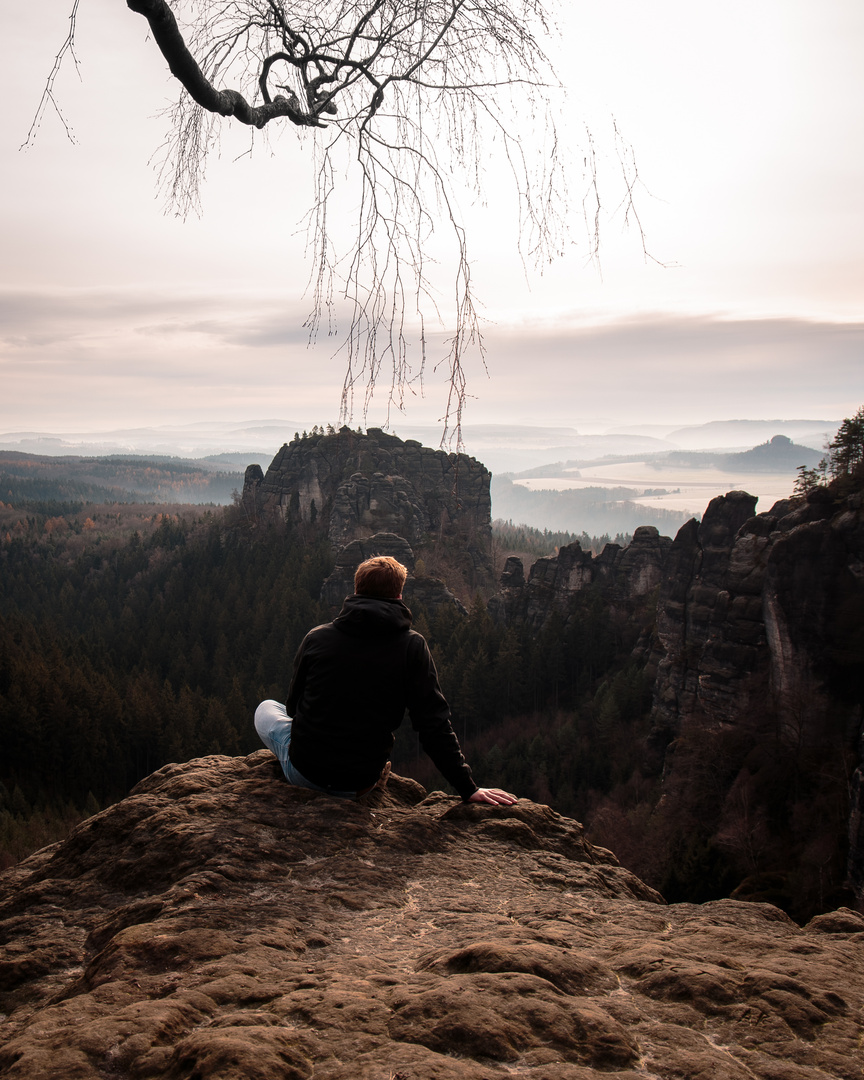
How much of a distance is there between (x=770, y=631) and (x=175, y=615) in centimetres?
6138

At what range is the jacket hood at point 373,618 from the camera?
4.20m

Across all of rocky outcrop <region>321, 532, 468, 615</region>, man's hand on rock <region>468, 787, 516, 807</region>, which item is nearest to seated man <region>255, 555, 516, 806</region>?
man's hand on rock <region>468, 787, 516, 807</region>

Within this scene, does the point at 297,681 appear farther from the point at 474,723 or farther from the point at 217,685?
the point at 217,685

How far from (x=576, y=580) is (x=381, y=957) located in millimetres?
52939

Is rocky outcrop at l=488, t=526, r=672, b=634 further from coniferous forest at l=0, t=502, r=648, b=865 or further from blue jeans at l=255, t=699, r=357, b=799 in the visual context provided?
blue jeans at l=255, t=699, r=357, b=799

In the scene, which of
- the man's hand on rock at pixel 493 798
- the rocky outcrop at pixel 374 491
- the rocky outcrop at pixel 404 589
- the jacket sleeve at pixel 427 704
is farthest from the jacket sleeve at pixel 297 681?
the rocky outcrop at pixel 374 491

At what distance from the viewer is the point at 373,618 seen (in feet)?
13.8

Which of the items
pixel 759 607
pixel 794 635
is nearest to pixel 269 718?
pixel 794 635

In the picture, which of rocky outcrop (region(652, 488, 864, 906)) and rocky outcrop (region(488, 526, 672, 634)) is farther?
rocky outcrop (region(488, 526, 672, 634))

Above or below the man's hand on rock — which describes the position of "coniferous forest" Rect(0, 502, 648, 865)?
below

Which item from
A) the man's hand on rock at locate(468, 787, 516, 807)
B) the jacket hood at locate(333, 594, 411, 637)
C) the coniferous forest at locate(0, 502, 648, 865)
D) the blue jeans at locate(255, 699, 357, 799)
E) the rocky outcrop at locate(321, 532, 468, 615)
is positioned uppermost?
the jacket hood at locate(333, 594, 411, 637)

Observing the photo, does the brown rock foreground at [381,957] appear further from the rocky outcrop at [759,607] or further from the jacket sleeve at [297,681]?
the rocky outcrop at [759,607]

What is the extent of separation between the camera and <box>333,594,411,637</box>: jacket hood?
165 inches

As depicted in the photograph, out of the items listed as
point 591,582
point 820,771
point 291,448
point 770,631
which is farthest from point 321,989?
point 291,448
